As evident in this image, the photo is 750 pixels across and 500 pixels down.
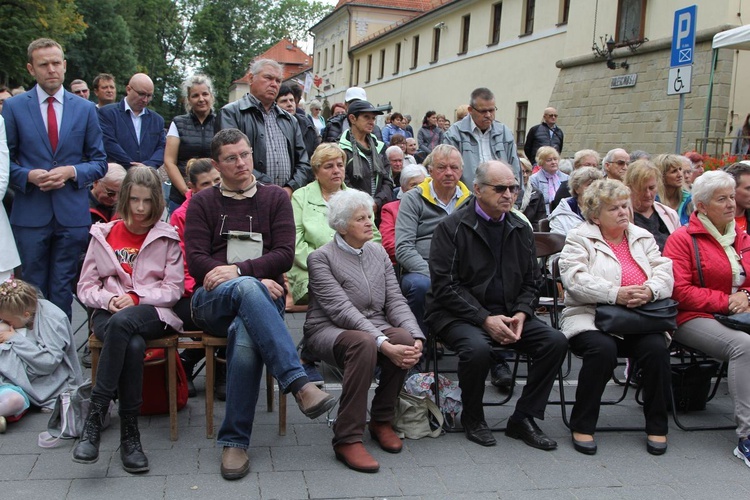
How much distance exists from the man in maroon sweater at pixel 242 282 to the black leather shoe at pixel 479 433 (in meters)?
1.07

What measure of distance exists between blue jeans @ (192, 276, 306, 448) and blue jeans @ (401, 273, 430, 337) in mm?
1644

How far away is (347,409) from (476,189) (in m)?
1.69

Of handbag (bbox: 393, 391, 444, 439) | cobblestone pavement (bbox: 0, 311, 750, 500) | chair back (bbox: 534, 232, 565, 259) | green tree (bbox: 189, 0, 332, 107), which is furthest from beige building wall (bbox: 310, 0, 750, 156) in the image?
green tree (bbox: 189, 0, 332, 107)

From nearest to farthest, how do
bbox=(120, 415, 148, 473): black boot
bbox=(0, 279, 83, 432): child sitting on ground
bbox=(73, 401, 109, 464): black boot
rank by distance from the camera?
bbox=(73, 401, 109, 464): black boot < bbox=(120, 415, 148, 473): black boot < bbox=(0, 279, 83, 432): child sitting on ground

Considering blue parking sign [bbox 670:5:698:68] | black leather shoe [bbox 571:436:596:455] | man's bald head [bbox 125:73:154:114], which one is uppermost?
blue parking sign [bbox 670:5:698:68]

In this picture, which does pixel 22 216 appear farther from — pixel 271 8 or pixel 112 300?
pixel 271 8

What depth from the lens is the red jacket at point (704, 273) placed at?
4.77m

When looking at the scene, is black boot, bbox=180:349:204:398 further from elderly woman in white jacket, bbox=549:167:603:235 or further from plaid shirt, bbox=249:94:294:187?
elderly woman in white jacket, bbox=549:167:603:235

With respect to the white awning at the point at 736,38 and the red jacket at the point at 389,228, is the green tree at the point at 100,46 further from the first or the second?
the red jacket at the point at 389,228

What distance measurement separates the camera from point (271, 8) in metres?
72.1

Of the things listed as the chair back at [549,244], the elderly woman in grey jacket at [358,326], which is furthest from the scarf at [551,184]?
the elderly woman in grey jacket at [358,326]

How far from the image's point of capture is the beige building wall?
16031 mm

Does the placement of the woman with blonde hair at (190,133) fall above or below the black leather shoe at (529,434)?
above

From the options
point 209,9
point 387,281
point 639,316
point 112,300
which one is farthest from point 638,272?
point 209,9
